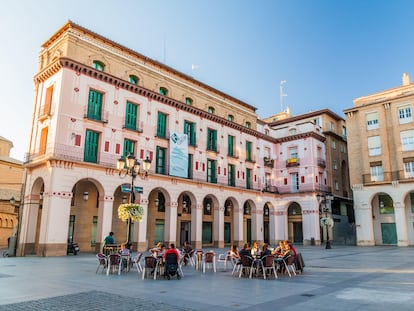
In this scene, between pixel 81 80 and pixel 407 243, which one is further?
pixel 407 243

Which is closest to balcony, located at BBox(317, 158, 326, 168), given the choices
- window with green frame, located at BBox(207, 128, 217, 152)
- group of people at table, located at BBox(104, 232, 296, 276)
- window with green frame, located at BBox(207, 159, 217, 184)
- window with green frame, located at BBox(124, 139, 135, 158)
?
window with green frame, located at BBox(207, 128, 217, 152)

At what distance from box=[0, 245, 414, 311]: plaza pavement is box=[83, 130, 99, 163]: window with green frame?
40.3 ft

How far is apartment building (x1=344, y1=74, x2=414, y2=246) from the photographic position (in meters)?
35.0

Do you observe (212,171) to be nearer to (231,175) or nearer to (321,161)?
(231,175)

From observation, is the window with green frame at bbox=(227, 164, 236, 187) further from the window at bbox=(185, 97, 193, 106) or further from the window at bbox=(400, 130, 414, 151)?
the window at bbox=(400, 130, 414, 151)

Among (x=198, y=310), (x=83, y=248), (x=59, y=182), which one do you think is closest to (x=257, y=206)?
(x=83, y=248)

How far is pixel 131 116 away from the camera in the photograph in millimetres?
28156

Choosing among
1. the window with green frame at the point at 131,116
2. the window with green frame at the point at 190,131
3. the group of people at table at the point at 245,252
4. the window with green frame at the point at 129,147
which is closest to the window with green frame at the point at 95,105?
the window with green frame at the point at 131,116

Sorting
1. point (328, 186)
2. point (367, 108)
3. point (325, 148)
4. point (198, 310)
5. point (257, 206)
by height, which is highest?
point (367, 108)

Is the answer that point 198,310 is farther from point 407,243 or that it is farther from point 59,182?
point 407,243

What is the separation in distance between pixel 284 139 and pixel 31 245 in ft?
101

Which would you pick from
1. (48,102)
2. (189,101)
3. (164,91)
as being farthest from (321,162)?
(48,102)

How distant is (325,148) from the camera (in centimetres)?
4416

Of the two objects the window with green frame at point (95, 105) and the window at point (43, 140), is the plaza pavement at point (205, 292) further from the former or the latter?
the window with green frame at point (95, 105)
